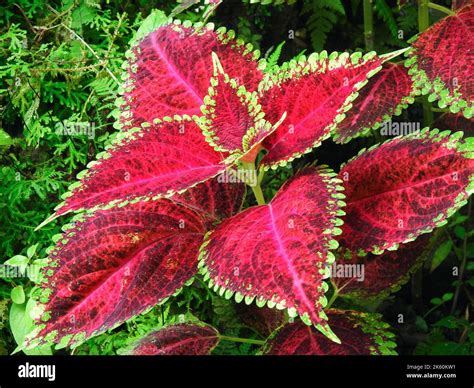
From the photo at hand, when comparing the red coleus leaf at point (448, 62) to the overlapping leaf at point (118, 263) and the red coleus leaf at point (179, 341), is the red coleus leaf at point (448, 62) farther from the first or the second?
the red coleus leaf at point (179, 341)

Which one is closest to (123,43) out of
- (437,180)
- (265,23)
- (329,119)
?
(265,23)

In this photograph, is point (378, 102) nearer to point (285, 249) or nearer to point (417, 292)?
point (285, 249)

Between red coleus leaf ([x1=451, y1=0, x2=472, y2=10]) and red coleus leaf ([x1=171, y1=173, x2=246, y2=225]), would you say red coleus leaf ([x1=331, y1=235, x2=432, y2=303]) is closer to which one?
red coleus leaf ([x1=171, y1=173, x2=246, y2=225])

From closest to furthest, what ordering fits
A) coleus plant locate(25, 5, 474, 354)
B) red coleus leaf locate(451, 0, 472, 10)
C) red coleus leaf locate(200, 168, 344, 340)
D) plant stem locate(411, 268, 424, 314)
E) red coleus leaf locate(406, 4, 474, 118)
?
red coleus leaf locate(200, 168, 344, 340)
coleus plant locate(25, 5, 474, 354)
red coleus leaf locate(406, 4, 474, 118)
red coleus leaf locate(451, 0, 472, 10)
plant stem locate(411, 268, 424, 314)

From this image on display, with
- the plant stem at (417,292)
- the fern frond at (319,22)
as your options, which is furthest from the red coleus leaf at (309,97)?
the plant stem at (417,292)

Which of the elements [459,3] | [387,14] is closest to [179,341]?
[459,3]

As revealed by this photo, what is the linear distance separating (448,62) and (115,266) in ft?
1.88

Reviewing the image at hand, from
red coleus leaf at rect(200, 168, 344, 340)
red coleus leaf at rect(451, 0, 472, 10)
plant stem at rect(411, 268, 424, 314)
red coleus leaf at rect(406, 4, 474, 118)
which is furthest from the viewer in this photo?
plant stem at rect(411, 268, 424, 314)

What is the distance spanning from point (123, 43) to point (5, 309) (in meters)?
0.60

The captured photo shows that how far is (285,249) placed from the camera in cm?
84

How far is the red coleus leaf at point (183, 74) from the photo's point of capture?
109 cm

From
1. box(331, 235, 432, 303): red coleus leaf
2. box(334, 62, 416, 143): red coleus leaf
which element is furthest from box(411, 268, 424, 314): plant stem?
box(334, 62, 416, 143): red coleus leaf

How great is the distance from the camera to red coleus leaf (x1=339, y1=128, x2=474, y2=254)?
909 mm
